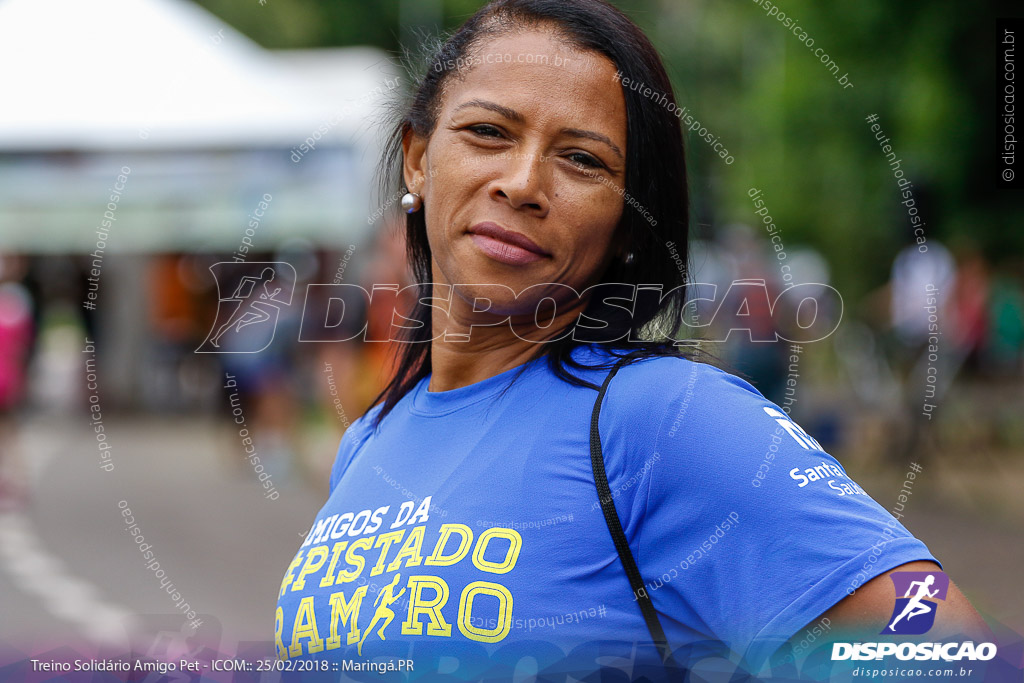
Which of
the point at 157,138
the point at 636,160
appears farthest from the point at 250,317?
the point at 636,160

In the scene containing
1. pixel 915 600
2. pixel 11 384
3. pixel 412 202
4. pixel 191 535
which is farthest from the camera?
pixel 11 384

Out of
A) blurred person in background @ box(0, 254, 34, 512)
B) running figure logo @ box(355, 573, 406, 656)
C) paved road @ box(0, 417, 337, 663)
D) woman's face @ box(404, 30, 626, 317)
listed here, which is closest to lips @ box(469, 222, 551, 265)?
woman's face @ box(404, 30, 626, 317)

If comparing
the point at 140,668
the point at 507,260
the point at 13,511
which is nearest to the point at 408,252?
the point at 507,260

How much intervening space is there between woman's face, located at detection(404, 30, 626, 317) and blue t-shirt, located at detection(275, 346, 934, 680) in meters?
0.15

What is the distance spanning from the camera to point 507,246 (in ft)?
5.03

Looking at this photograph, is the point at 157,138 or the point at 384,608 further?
the point at 157,138

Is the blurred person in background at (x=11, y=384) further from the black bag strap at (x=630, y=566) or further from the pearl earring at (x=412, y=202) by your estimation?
the black bag strap at (x=630, y=566)

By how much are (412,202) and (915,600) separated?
1.00 meters

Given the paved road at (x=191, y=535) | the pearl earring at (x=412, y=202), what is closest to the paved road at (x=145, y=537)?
the paved road at (x=191, y=535)

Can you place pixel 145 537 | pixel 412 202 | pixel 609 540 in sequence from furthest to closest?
pixel 145 537 → pixel 412 202 → pixel 609 540

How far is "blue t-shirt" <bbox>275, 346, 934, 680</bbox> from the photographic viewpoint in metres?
1.20

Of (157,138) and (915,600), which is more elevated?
(915,600)

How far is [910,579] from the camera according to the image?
117cm

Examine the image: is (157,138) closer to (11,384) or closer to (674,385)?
(11,384)
